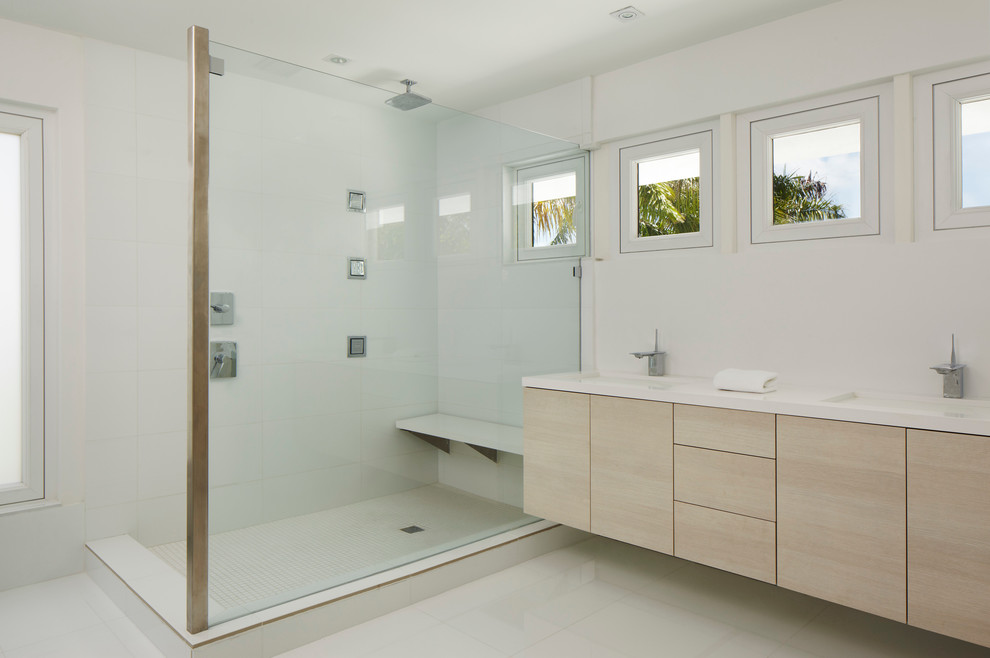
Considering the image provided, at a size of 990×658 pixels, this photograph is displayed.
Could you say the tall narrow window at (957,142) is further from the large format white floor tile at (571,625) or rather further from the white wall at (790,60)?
the large format white floor tile at (571,625)

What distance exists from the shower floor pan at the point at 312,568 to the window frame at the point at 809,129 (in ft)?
5.62

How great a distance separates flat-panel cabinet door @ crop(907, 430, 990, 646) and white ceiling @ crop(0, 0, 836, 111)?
1697mm

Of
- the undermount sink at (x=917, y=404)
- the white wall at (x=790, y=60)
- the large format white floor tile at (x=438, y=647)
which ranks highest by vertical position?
the white wall at (x=790, y=60)

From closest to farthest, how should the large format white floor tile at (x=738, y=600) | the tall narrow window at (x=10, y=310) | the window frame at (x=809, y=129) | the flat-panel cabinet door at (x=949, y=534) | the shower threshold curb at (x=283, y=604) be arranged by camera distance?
the flat-panel cabinet door at (x=949, y=534), the shower threshold curb at (x=283, y=604), the large format white floor tile at (x=738, y=600), the window frame at (x=809, y=129), the tall narrow window at (x=10, y=310)

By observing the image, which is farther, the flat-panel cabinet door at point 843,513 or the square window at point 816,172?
the square window at point 816,172

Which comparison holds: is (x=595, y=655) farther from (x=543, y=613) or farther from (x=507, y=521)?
(x=507, y=521)

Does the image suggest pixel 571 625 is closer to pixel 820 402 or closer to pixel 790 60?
pixel 820 402

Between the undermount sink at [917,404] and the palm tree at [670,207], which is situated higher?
the palm tree at [670,207]

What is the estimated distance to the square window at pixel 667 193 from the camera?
275 cm

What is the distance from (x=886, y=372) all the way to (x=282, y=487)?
86.1 inches

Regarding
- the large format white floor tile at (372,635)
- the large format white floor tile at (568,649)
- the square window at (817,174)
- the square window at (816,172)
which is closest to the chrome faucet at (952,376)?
the square window at (816,172)

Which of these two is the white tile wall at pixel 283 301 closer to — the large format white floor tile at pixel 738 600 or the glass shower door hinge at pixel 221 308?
the glass shower door hinge at pixel 221 308

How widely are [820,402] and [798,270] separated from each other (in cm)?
69

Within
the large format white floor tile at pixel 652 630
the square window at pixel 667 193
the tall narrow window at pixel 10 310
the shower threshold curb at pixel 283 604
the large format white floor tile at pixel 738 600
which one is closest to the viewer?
the shower threshold curb at pixel 283 604
